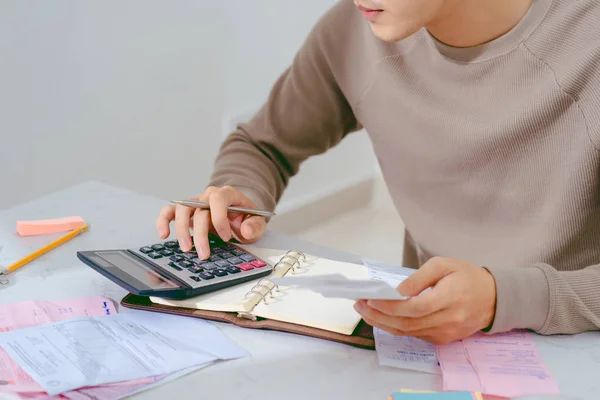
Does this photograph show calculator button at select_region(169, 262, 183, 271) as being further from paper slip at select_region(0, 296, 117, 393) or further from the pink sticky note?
the pink sticky note

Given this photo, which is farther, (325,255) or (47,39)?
(47,39)

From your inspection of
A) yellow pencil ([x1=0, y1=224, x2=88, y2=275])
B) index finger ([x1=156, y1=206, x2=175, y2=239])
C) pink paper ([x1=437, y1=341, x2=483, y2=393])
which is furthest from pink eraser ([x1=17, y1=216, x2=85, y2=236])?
pink paper ([x1=437, y1=341, x2=483, y2=393])

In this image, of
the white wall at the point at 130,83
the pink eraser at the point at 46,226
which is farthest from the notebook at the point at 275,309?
the white wall at the point at 130,83

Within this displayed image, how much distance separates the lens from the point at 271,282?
0.80 metres

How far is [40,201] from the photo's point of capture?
1.10m

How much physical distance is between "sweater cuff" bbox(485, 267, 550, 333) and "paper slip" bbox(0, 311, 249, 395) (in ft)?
0.89

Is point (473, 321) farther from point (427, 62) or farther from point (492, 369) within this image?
point (427, 62)

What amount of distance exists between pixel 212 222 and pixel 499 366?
405 millimetres

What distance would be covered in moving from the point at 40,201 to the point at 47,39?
0.59 metres

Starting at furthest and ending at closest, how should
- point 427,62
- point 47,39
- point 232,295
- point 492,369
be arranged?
point 47,39
point 427,62
point 232,295
point 492,369

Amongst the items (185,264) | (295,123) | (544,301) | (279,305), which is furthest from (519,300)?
(295,123)

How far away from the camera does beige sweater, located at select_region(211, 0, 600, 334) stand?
2.88 feet

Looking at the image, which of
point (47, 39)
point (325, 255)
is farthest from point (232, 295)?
point (47, 39)

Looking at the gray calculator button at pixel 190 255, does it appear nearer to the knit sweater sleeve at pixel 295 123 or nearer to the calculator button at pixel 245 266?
the calculator button at pixel 245 266
